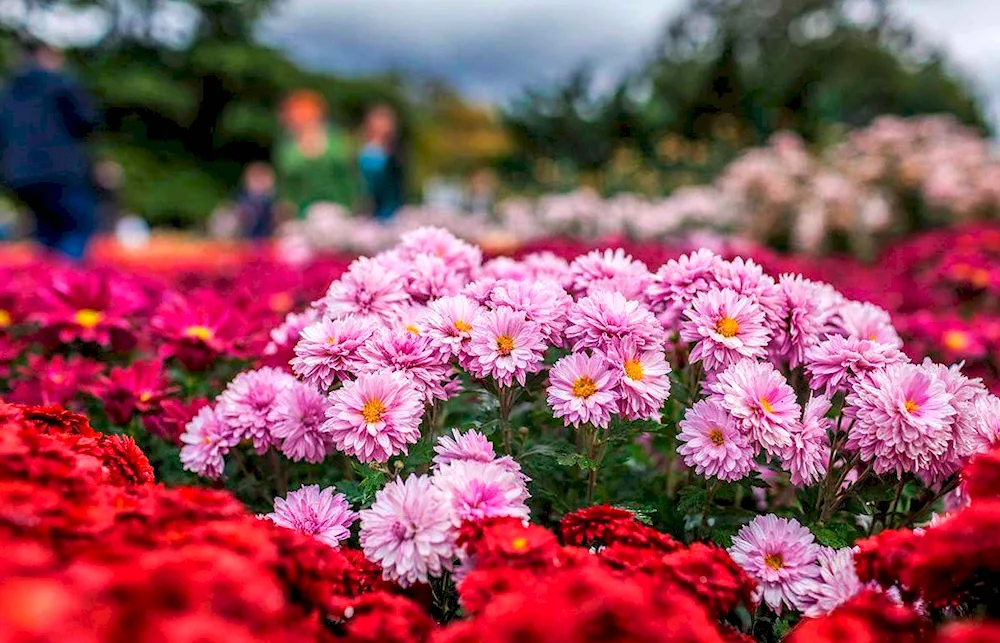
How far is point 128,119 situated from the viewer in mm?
24922

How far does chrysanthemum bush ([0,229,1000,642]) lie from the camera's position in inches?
41.9

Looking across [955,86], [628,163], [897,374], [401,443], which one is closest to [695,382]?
[897,374]

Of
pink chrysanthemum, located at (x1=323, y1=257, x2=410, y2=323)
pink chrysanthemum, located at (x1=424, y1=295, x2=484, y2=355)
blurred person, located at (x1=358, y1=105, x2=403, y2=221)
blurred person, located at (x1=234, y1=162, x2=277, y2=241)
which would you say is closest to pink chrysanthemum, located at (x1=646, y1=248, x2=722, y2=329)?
pink chrysanthemum, located at (x1=424, y1=295, x2=484, y2=355)

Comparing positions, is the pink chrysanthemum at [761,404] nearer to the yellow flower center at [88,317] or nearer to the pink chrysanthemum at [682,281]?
the pink chrysanthemum at [682,281]

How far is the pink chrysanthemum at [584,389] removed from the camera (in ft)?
4.68

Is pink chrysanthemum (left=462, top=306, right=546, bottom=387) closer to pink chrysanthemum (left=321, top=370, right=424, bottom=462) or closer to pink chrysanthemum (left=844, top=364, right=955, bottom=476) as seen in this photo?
pink chrysanthemum (left=321, top=370, right=424, bottom=462)

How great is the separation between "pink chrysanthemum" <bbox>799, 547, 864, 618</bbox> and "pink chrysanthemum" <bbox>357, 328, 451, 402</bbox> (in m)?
0.68

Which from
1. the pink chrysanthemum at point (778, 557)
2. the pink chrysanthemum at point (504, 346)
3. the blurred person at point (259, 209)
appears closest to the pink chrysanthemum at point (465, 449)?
the pink chrysanthemum at point (504, 346)

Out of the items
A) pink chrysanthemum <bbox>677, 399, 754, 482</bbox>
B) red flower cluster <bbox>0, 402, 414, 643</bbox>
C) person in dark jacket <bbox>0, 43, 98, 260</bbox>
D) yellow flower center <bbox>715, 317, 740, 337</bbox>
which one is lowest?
red flower cluster <bbox>0, 402, 414, 643</bbox>

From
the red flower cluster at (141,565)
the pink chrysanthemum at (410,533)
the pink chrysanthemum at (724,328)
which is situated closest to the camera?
the red flower cluster at (141,565)

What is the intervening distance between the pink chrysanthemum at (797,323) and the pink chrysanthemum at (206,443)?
3.55ft

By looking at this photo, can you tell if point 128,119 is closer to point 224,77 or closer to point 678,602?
point 224,77

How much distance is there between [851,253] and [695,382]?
22.0 ft

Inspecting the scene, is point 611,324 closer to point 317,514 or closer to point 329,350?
point 329,350
